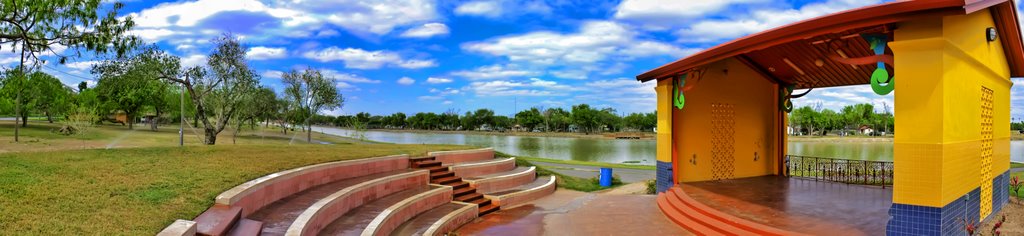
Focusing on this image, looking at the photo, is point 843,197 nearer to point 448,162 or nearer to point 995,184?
point 995,184

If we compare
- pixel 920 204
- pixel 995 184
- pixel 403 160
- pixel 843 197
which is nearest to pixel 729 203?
pixel 843 197

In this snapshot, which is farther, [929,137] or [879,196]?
[879,196]

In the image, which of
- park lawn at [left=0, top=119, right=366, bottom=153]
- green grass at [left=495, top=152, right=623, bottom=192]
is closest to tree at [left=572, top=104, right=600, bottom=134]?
park lawn at [left=0, top=119, right=366, bottom=153]

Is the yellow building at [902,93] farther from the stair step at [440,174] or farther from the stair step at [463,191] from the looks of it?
the stair step at [440,174]

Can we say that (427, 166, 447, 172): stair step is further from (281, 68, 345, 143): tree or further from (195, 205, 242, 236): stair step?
(281, 68, 345, 143): tree

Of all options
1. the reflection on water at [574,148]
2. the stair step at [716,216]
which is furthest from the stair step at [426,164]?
the reflection on water at [574,148]

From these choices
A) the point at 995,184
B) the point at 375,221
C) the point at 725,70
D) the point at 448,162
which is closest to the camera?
the point at 375,221

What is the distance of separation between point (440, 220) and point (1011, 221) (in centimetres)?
969

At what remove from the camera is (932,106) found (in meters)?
5.77

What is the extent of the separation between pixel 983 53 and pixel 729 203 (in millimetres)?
4153

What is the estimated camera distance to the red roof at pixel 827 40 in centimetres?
566

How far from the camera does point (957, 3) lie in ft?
17.2

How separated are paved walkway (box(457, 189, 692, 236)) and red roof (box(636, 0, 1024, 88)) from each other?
9.51ft

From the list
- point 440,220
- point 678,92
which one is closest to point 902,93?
point 678,92
